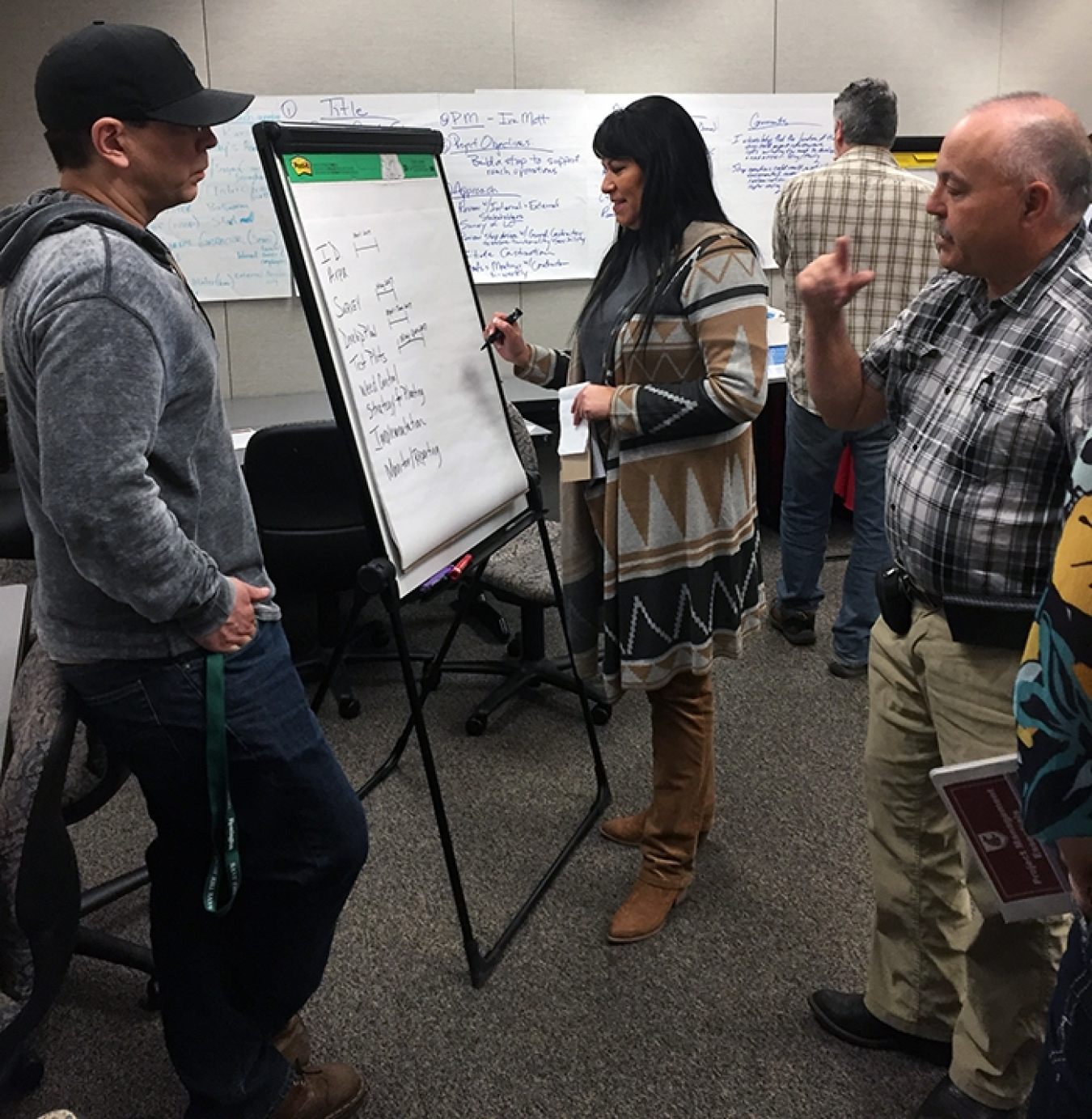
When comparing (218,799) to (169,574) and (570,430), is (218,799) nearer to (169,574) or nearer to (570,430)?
(169,574)

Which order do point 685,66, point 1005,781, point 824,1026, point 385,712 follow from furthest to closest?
point 685,66 < point 385,712 < point 824,1026 < point 1005,781

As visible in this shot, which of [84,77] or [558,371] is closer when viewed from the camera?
[84,77]

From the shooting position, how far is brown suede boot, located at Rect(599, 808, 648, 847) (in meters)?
2.21

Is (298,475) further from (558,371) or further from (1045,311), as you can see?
(1045,311)

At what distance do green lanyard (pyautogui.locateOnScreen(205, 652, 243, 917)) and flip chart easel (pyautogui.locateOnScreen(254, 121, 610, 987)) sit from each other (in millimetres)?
331

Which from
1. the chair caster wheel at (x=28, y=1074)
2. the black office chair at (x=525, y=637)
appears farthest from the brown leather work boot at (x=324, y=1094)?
the black office chair at (x=525, y=637)

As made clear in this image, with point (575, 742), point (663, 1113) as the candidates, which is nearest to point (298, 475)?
point (575, 742)

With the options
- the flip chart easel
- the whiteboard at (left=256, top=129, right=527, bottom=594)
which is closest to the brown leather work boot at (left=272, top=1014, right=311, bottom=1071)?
the flip chart easel

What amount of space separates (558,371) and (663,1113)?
1342 mm

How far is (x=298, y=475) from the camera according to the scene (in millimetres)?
2578

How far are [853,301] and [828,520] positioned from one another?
0.68 m

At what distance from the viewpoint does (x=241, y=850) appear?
136cm

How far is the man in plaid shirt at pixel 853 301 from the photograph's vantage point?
2953 mm

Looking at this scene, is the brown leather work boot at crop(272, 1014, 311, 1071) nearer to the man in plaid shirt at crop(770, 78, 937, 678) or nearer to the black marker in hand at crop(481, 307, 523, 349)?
the black marker in hand at crop(481, 307, 523, 349)
